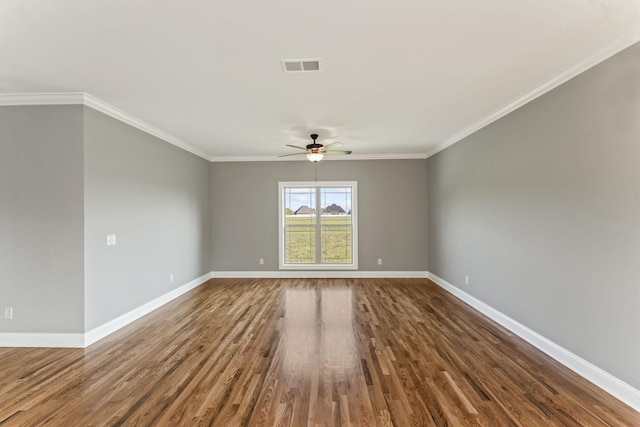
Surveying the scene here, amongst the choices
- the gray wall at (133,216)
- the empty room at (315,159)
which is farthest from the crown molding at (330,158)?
the empty room at (315,159)

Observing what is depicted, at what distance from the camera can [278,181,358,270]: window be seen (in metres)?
6.97

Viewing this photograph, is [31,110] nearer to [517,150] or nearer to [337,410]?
[337,410]

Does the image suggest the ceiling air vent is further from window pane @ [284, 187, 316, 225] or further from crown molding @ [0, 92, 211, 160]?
window pane @ [284, 187, 316, 225]

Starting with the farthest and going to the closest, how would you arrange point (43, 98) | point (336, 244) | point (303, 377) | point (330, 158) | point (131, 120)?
point (336, 244) → point (330, 158) → point (131, 120) → point (43, 98) → point (303, 377)

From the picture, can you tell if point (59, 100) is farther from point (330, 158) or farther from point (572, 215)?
point (572, 215)

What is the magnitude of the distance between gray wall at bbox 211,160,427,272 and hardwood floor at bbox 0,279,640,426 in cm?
259

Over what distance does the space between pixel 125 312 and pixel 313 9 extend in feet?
13.8

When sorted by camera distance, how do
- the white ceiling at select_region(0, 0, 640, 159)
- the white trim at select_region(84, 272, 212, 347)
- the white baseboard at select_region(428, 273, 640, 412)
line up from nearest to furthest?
1. the white ceiling at select_region(0, 0, 640, 159)
2. the white baseboard at select_region(428, 273, 640, 412)
3. the white trim at select_region(84, 272, 212, 347)

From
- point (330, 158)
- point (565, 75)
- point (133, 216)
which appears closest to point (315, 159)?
point (330, 158)

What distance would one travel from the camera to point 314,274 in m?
6.93

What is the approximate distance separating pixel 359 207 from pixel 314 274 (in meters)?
1.85

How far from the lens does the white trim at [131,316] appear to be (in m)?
3.44

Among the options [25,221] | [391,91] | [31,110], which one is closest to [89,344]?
[25,221]

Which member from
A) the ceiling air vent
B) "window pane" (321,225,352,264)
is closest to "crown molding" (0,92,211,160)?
the ceiling air vent
